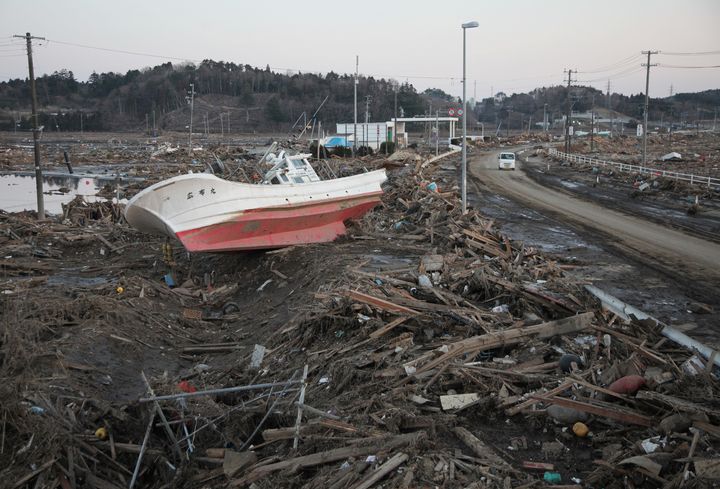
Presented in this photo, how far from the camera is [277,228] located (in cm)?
1750

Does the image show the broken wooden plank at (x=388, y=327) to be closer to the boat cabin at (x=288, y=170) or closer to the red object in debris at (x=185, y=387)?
the red object in debris at (x=185, y=387)

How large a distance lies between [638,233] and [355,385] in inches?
623

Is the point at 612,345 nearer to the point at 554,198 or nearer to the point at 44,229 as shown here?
the point at 44,229

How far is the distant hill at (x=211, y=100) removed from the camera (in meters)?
144

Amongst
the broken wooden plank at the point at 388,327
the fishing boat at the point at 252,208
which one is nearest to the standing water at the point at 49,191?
the fishing boat at the point at 252,208

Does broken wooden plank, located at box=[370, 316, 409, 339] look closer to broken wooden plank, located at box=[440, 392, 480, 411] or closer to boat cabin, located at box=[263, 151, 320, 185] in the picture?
broken wooden plank, located at box=[440, 392, 480, 411]

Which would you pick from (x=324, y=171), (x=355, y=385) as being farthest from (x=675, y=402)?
(x=324, y=171)

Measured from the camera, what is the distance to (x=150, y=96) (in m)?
172

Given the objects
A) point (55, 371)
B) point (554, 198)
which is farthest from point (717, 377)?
point (554, 198)

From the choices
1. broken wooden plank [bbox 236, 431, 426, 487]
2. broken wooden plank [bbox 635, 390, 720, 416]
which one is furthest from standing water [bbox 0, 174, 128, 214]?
broken wooden plank [bbox 635, 390, 720, 416]

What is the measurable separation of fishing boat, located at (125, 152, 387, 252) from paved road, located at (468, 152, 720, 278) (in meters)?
8.91

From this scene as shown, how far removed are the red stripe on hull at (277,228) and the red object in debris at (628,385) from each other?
11.3 metres

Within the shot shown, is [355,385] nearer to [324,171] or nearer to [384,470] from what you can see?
[384,470]

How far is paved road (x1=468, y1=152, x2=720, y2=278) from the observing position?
1591 centimetres
